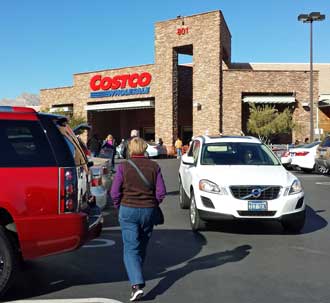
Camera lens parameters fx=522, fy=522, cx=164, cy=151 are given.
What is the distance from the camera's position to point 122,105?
44.9 metres

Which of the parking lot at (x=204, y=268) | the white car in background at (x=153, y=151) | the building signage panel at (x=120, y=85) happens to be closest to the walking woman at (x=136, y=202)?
the parking lot at (x=204, y=268)

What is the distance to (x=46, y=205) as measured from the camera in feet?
16.6

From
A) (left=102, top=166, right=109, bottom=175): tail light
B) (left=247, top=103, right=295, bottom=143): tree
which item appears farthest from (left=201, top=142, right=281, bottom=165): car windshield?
(left=247, top=103, right=295, bottom=143): tree

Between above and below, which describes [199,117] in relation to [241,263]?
above

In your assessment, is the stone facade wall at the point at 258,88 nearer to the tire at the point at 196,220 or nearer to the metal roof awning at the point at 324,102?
the metal roof awning at the point at 324,102

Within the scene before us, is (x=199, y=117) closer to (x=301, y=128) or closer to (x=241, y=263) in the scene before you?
(x=301, y=128)

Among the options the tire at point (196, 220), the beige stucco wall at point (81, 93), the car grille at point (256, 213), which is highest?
the beige stucco wall at point (81, 93)

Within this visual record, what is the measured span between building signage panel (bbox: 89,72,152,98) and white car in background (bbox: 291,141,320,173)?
22830 millimetres

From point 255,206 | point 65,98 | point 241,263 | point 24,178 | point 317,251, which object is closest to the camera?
point 24,178

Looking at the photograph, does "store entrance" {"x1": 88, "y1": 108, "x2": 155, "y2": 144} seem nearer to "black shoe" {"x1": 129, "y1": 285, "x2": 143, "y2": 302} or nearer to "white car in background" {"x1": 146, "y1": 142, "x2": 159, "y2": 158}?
"white car in background" {"x1": 146, "y1": 142, "x2": 159, "y2": 158}

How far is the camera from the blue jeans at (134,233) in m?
5.24

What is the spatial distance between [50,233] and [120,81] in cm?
4031

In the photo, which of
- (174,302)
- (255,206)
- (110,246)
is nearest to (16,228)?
(174,302)

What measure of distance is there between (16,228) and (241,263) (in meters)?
3.09
